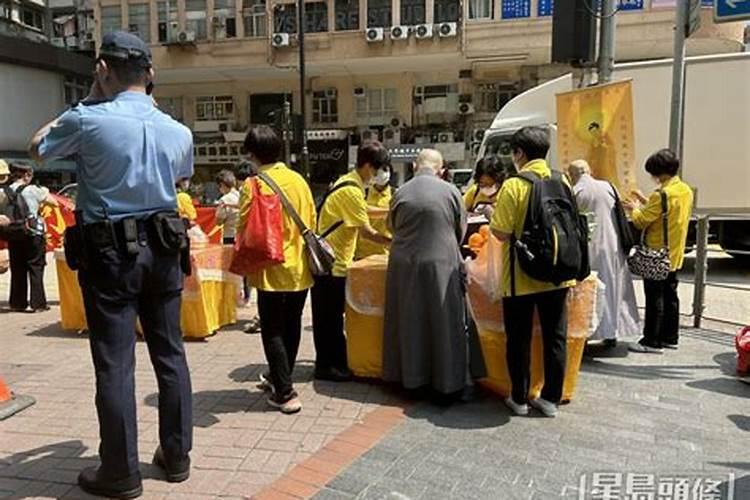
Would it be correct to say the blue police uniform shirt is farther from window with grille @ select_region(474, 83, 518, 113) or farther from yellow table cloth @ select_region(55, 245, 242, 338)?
window with grille @ select_region(474, 83, 518, 113)

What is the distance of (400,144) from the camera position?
1080 inches

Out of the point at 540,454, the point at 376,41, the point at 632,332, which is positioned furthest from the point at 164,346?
the point at 376,41

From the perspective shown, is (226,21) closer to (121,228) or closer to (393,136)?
(393,136)

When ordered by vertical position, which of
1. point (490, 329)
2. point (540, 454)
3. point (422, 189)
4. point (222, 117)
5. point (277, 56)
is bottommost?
point (540, 454)

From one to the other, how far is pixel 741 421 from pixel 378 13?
24.7 meters

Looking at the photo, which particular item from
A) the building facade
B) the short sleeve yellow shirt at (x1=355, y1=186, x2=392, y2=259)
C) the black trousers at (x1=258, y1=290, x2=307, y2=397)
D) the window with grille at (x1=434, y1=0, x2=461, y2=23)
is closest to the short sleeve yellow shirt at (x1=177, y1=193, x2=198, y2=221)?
the short sleeve yellow shirt at (x1=355, y1=186, x2=392, y2=259)

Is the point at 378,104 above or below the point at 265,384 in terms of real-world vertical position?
above

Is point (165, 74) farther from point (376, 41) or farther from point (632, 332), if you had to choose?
point (632, 332)

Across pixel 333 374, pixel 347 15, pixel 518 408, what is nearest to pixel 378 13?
pixel 347 15

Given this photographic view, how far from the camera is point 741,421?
12.8 ft

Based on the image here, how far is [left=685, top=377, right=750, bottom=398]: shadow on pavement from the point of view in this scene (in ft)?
14.4

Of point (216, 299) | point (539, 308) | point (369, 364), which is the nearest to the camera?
point (539, 308)

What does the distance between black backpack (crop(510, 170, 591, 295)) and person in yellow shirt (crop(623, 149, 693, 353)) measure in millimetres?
1777

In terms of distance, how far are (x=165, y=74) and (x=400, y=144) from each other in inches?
414
